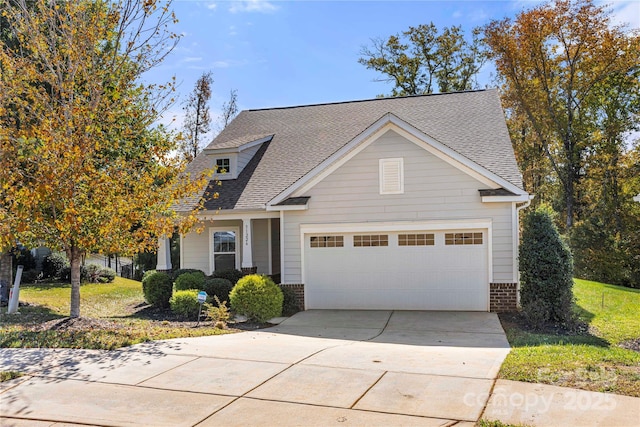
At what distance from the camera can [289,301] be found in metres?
13.8

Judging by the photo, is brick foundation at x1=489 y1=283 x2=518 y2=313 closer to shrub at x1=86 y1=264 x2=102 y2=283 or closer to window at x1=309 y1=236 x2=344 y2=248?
window at x1=309 y1=236 x2=344 y2=248

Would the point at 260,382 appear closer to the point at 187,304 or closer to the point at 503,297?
the point at 187,304

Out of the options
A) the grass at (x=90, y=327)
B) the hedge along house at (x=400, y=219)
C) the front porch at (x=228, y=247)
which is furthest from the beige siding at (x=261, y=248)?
the grass at (x=90, y=327)

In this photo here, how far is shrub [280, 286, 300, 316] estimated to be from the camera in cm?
1367

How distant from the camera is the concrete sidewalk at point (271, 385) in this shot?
17.3ft

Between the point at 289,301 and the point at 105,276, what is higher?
the point at 289,301

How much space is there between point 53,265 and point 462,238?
17841 millimetres

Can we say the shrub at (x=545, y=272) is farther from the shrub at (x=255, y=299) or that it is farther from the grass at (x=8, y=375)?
the grass at (x=8, y=375)

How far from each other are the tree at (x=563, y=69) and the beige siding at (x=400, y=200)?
18497 mm

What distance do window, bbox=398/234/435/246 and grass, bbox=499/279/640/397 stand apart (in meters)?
2.59

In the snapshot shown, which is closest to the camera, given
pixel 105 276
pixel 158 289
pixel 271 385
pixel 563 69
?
pixel 271 385

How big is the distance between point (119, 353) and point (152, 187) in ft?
12.9

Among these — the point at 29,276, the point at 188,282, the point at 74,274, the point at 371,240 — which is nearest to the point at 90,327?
the point at 74,274

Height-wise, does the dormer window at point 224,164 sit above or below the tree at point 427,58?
below
